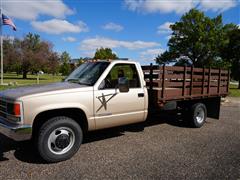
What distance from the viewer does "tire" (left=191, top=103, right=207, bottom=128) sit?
7.20m

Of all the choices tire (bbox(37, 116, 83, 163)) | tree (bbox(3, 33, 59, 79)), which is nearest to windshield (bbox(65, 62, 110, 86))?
tire (bbox(37, 116, 83, 163))

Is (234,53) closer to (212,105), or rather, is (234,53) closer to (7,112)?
(212,105)

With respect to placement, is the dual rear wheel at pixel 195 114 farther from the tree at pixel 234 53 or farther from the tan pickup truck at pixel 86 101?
the tree at pixel 234 53

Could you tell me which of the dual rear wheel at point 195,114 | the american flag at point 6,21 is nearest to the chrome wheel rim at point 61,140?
the dual rear wheel at point 195,114

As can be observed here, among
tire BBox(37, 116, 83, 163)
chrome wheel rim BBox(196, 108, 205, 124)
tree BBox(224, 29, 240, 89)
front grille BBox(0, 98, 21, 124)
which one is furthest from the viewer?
tree BBox(224, 29, 240, 89)

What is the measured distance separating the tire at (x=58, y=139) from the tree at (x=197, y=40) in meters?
33.0

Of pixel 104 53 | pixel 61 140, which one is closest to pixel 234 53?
pixel 104 53

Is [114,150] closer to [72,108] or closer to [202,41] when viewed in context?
[72,108]

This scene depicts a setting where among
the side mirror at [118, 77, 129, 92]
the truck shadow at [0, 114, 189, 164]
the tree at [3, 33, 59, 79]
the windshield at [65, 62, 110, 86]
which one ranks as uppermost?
the tree at [3, 33, 59, 79]

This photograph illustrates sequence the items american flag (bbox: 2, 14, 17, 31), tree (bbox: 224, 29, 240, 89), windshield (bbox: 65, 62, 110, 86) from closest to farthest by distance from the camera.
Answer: windshield (bbox: 65, 62, 110, 86) < american flag (bbox: 2, 14, 17, 31) < tree (bbox: 224, 29, 240, 89)

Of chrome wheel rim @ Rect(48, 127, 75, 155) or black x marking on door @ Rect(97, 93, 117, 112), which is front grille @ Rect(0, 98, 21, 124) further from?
black x marking on door @ Rect(97, 93, 117, 112)

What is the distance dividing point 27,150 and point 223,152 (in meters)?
4.28

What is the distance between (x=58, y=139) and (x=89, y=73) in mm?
1639

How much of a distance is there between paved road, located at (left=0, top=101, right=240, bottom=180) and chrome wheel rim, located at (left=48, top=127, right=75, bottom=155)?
0.25 m
